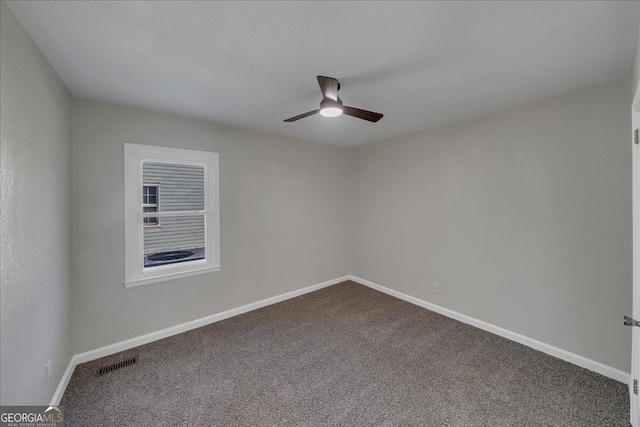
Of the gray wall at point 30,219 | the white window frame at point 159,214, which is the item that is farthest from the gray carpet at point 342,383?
the white window frame at point 159,214

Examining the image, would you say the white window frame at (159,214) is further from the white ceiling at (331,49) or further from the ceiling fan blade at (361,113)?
the ceiling fan blade at (361,113)

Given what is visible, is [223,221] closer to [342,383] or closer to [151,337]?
[151,337]

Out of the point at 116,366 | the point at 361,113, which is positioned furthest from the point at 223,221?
the point at 361,113

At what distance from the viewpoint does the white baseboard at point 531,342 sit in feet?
7.04

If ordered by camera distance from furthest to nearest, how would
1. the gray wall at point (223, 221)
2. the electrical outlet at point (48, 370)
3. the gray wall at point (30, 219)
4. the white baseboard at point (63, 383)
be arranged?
the gray wall at point (223, 221) < the white baseboard at point (63, 383) < the electrical outlet at point (48, 370) < the gray wall at point (30, 219)

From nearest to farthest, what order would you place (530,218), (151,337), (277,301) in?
(530,218)
(151,337)
(277,301)

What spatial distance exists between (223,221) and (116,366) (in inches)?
68.0

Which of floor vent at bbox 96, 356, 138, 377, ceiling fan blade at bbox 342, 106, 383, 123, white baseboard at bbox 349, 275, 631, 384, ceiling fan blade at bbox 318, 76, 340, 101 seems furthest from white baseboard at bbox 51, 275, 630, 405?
A: ceiling fan blade at bbox 318, 76, 340, 101

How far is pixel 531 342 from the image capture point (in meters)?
2.62

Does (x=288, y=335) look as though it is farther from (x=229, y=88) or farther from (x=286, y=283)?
(x=229, y=88)

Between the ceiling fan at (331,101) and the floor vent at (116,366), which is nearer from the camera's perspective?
the ceiling fan at (331,101)

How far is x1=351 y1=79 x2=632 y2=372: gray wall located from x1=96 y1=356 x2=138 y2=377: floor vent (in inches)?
134

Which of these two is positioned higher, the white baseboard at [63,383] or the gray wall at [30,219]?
the gray wall at [30,219]

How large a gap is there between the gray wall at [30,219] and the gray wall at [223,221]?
0.30m
